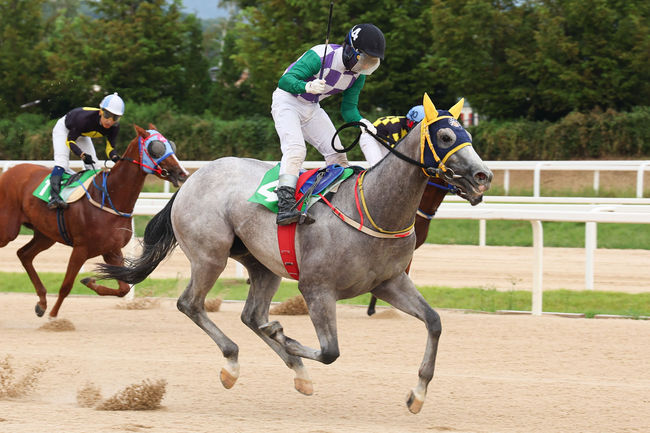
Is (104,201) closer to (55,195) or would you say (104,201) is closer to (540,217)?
(55,195)

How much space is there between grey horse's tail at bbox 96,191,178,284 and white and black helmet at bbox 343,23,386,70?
5.12 ft

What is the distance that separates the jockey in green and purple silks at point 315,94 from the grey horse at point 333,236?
0.23 m

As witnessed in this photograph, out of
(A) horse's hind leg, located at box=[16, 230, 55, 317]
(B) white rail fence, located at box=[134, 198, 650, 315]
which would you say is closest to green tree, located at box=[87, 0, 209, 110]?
(A) horse's hind leg, located at box=[16, 230, 55, 317]

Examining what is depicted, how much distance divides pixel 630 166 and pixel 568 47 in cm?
514

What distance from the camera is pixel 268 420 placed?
420 cm

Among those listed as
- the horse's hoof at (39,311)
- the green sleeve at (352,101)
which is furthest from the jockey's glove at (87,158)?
the green sleeve at (352,101)

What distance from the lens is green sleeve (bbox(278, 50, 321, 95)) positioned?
4.79 metres

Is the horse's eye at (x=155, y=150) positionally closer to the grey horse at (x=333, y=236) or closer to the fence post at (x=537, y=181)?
the grey horse at (x=333, y=236)

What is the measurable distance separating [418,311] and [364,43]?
133cm

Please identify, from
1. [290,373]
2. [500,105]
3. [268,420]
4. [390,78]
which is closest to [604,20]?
[500,105]

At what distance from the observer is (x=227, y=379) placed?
15.7ft

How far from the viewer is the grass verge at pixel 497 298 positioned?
7707 millimetres

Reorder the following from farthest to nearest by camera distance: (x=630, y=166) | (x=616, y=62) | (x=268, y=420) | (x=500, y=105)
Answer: (x=500, y=105) < (x=616, y=62) < (x=630, y=166) < (x=268, y=420)

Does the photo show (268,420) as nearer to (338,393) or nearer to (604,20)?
(338,393)
